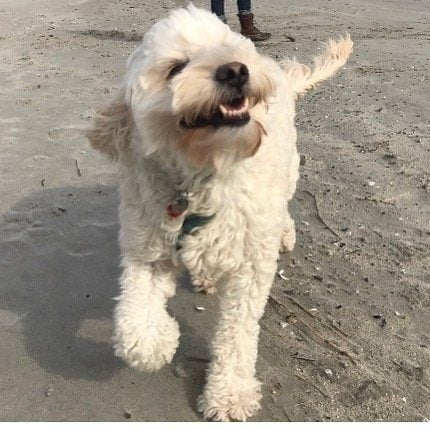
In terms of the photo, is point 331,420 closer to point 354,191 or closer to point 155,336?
point 155,336

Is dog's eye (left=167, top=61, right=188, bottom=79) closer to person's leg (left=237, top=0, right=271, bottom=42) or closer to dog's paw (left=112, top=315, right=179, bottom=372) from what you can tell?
dog's paw (left=112, top=315, right=179, bottom=372)

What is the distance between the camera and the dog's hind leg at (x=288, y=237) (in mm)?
4426

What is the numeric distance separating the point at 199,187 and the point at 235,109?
418 mm

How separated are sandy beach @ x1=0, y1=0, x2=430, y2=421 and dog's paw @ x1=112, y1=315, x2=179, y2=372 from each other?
0.29 metres

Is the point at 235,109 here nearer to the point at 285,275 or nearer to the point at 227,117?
the point at 227,117

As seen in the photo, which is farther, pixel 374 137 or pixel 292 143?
pixel 374 137

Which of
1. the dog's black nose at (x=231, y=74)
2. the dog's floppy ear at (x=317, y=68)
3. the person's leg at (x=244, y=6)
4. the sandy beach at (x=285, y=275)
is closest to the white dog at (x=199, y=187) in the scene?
the dog's black nose at (x=231, y=74)

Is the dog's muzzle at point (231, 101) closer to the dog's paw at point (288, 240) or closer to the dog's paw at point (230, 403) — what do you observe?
the dog's paw at point (230, 403)

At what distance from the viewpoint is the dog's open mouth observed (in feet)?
8.78

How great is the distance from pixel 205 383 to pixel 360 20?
10173 millimetres

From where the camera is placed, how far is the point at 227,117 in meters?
2.68

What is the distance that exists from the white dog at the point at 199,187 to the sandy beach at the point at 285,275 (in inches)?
13.5

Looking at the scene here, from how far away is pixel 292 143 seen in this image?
415 centimetres

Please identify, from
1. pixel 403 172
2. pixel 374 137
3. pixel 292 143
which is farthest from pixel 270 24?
pixel 292 143
